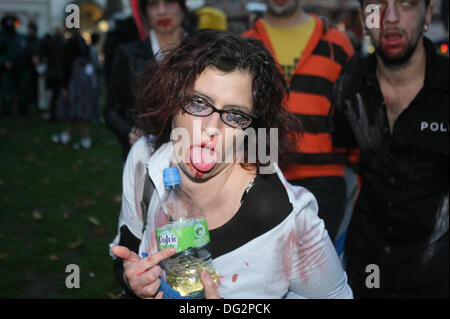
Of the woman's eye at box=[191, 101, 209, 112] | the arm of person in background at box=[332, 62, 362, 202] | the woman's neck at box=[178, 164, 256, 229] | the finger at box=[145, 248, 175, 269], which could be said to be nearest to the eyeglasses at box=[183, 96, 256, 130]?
the woman's eye at box=[191, 101, 209, 112]

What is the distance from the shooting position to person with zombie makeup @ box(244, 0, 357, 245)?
3525 millimetres

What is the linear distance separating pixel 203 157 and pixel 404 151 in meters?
1.57

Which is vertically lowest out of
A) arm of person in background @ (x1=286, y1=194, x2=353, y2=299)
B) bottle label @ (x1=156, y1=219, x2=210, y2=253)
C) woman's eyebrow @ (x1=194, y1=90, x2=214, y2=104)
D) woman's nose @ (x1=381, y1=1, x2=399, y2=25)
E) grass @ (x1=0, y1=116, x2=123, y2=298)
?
grass @ (x1=0, y1=116, x2=123, y2=298)

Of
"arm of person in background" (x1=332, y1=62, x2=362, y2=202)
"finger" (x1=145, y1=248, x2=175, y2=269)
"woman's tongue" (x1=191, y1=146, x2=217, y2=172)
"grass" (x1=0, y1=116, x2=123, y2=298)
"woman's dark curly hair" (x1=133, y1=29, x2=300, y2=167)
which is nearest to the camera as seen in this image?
"finger" (x1=145, y1=248, x2=175, y2=269)

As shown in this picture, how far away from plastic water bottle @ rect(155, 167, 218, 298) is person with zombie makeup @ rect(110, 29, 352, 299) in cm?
4

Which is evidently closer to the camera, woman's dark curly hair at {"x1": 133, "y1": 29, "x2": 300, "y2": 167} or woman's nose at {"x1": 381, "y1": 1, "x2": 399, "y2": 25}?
woman's dark curly hair at {"x1": 133, "y1": 29, "x2": 300, "y2": 167}

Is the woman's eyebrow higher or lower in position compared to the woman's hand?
higher

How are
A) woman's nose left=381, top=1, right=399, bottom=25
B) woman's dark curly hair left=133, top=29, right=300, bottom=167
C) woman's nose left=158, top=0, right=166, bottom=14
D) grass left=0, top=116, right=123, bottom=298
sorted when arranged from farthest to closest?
grass left=0, top=116, right=123, bottom=298, woman's nose left=158, top=0, right=166, bottom=14, woman's nose left=381, top=1, right=399, bottom=25, woman's dark curly hair left=133, top=29, right=300, bottom=167

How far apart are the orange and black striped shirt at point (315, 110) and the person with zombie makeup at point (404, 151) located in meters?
0.35

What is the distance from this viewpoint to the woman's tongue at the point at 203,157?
6.62ft

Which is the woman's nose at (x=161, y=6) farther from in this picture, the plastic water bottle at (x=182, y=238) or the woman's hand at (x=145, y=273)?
the woman's hand at (x=145, y=273)

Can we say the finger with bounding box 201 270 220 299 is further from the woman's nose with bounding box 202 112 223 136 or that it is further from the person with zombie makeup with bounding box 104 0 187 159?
the person with zombie makeup with bounding box 104 0 187 159

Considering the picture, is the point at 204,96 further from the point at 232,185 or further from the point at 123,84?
the point at 123,84

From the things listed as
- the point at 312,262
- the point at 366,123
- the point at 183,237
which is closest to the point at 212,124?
the point at 183,237
